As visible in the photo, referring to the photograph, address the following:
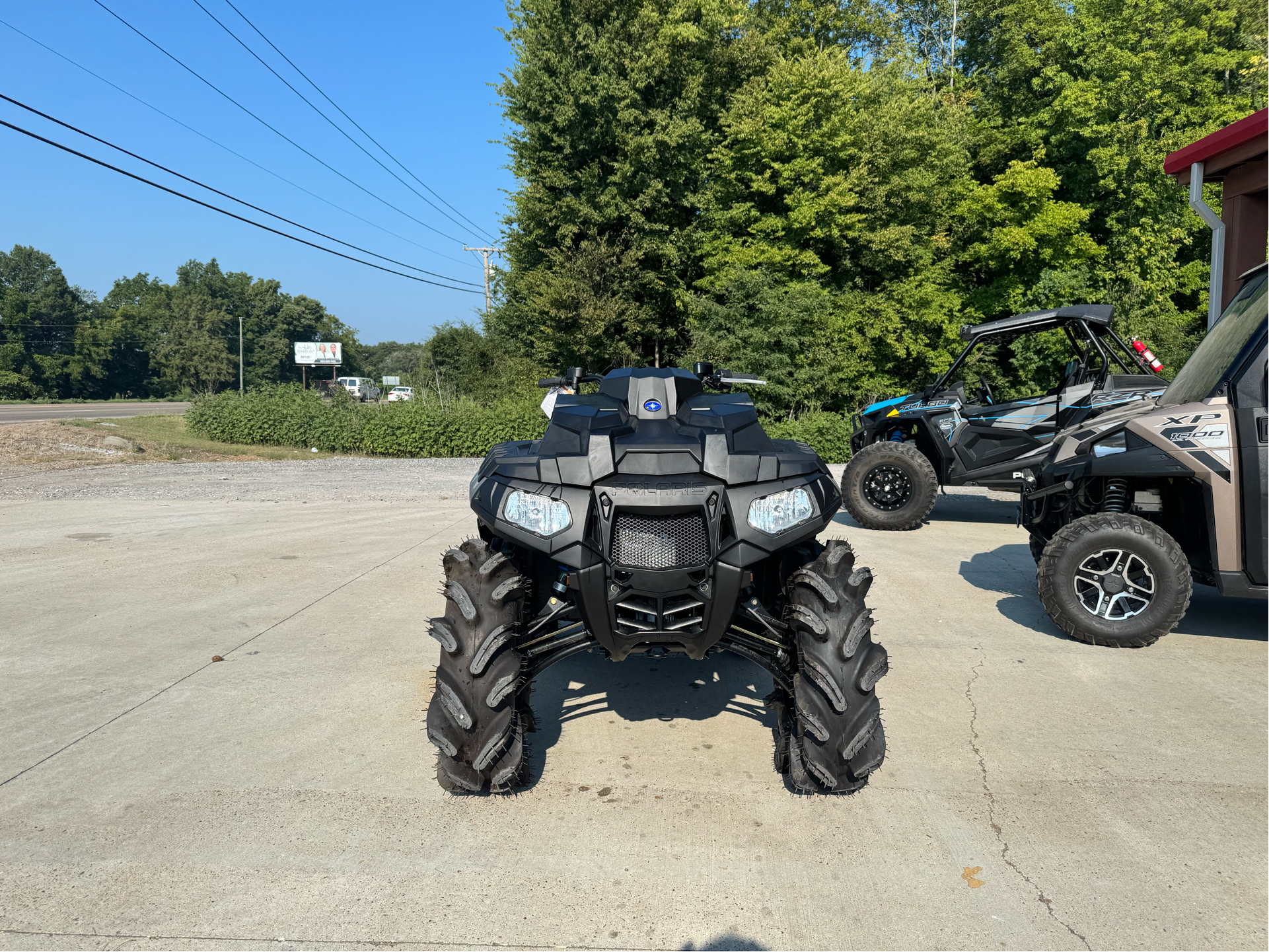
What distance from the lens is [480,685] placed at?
9.86 feet

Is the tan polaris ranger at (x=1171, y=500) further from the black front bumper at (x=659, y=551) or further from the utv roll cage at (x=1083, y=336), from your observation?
the black front bumper at (x=659, y=551)

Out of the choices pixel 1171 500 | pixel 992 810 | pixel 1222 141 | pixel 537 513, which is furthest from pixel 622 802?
pixel 1222 141

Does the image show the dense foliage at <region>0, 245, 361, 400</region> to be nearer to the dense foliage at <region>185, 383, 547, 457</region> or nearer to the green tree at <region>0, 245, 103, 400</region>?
the green tree at <region>0, 245, 103, 400</region>

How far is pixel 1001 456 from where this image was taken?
343 inches

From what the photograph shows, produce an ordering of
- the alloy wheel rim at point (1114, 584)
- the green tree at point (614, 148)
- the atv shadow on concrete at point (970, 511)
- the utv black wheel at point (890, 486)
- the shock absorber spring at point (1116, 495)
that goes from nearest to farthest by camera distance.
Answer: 1. the alloy wheel rim at point (1114, 584)
2. the shock absorber spring at point (1116, 495)
3. the utv black wheel at point (890, 486)
4. the atv shadow on concrete at point (970, 511)
5. the green tree at point (614, 148)

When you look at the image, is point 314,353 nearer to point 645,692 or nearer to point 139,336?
point 139,336

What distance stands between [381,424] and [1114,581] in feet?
61.3

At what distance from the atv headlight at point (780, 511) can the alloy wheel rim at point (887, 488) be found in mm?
6158

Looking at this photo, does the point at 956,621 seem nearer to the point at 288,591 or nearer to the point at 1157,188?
the point at 288,591

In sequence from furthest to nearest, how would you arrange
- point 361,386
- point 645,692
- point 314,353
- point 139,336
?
1. point 314,353
2. point 139,336
3. point 361,386
4. point 645,692

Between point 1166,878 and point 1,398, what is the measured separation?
81.4 meters

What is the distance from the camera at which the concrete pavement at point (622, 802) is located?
97.2 inches

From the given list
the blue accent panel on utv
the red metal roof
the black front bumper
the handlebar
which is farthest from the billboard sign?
the black front bumper

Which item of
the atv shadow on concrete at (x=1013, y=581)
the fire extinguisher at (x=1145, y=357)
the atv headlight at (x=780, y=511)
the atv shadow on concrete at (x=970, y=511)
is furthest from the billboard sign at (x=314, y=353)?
the atv headlight at (x=780, y=511)
